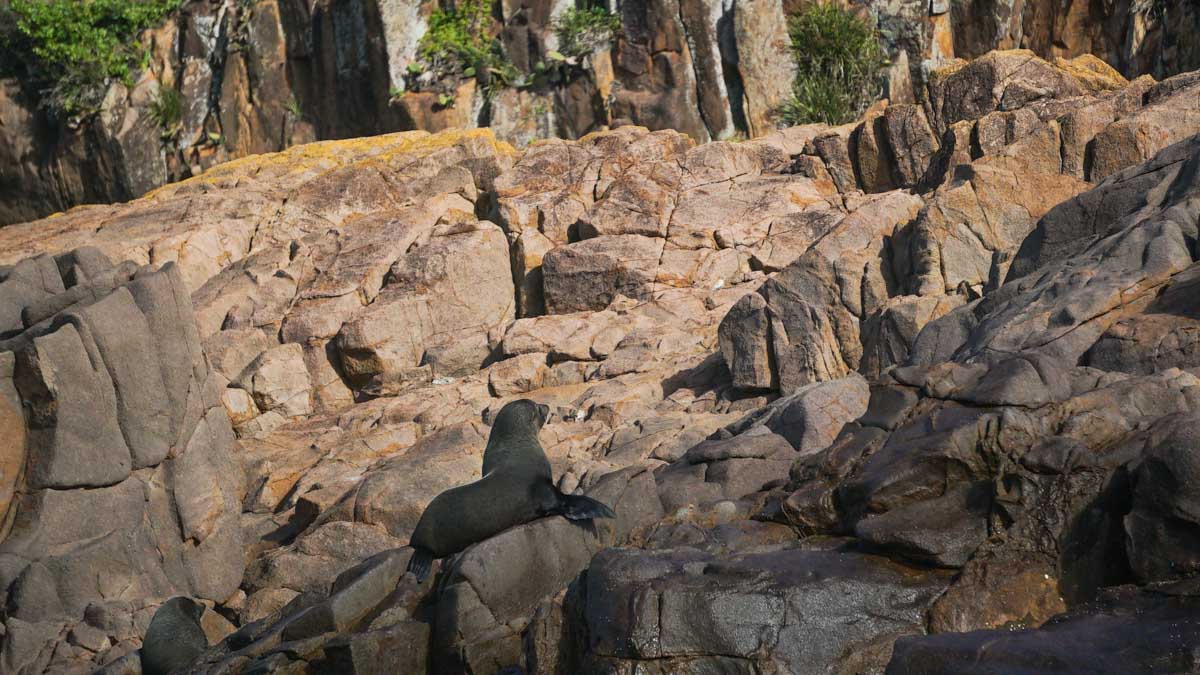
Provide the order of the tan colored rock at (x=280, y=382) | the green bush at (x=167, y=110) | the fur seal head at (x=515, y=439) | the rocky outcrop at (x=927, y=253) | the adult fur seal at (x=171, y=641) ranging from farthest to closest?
the green bush at (x=167, y=110) → the tan colored rock at (x=280, y=382) → the rocky outcrop at (x=927, y=253) → the adult fur seal at (x=171, y=641) → the fur seal head at (x=515, y=439)

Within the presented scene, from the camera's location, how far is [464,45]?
111 ft

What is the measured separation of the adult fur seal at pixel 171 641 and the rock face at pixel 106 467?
59.0 inches

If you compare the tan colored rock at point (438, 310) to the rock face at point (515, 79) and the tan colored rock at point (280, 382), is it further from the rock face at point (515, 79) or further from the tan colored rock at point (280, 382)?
the rock face at point (515, 79)

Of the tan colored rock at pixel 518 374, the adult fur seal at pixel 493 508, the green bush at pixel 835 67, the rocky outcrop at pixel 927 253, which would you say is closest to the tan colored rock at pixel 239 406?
the tan colored rock at pixel 518 374

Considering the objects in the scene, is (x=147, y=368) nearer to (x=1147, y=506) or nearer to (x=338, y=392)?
(x=338, y=392)

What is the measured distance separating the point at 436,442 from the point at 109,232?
11.8 m

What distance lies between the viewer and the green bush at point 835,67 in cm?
2823

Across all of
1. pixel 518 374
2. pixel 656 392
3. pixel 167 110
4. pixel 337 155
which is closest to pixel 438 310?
pixel 518 374

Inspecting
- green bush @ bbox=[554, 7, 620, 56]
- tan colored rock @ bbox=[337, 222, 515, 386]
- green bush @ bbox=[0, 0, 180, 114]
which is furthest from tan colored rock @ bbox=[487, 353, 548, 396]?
green bush @ bbox=[0, 0, 180, 114]

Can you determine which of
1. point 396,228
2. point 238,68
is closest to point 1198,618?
point 396,228

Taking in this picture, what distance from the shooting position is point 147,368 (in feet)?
49.9

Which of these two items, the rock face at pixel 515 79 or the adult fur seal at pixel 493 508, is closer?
the adult fur seal at pixel 493 508

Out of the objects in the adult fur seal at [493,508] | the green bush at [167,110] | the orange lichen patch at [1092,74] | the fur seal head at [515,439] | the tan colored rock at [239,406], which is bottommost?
the tan colored rock at [239,406]

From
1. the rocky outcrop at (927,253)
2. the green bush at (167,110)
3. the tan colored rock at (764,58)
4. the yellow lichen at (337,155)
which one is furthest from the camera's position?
the green bush at (167,110)
